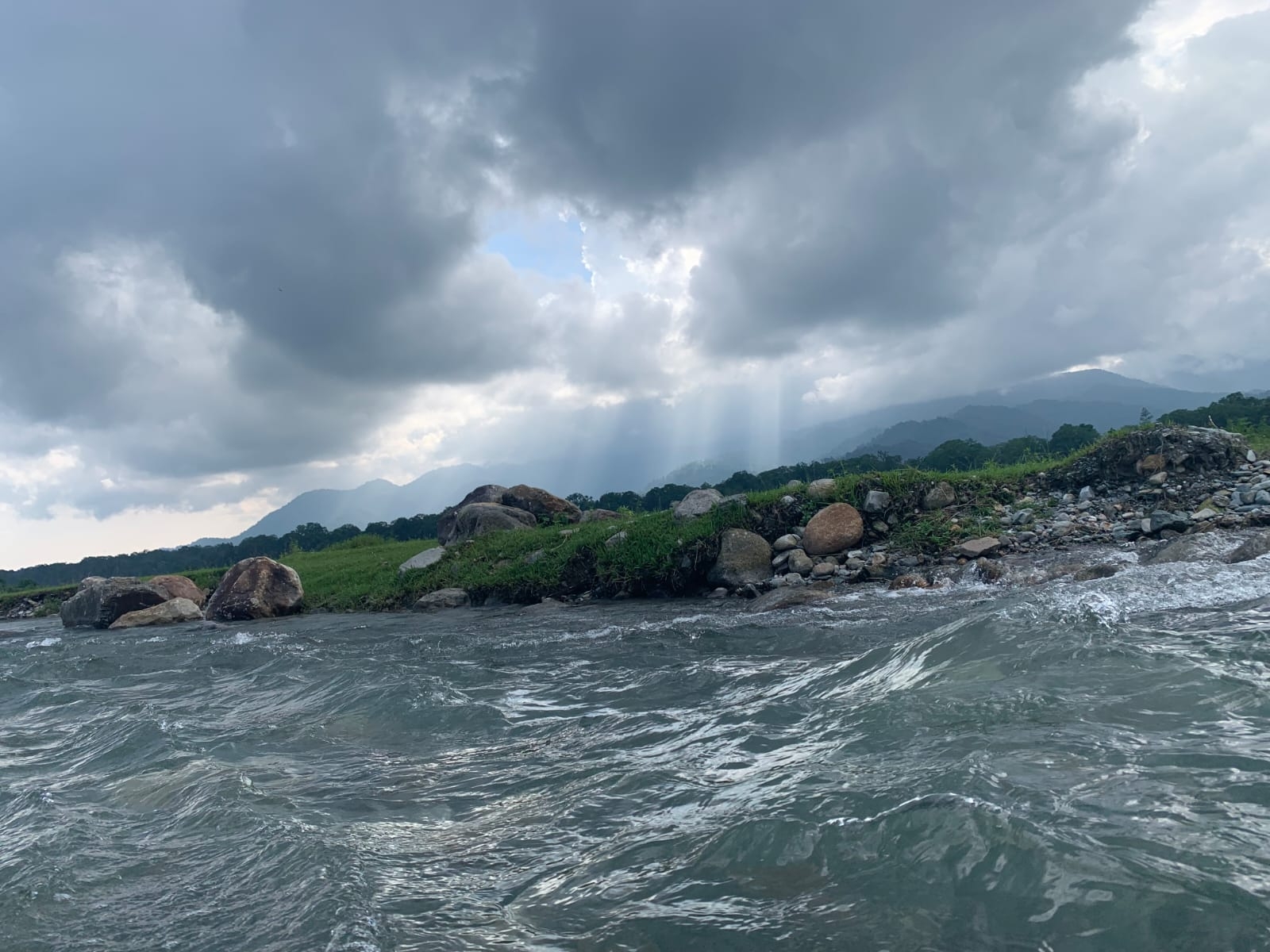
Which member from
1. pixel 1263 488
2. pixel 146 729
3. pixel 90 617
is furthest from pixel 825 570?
pixel 90 617

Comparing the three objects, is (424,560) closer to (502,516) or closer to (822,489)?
(502,516)

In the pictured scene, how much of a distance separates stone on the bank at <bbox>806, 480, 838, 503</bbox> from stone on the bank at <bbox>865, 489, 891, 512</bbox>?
76 centimetres

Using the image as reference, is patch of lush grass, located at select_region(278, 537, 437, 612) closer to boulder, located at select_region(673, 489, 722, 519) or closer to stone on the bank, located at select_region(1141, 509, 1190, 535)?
boulder, located at select_region(673, 489, 722, 519)

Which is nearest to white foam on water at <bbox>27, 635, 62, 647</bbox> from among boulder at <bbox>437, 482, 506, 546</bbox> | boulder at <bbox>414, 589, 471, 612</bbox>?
boulder at <bbox>414, 589, 471, 612</bbox>

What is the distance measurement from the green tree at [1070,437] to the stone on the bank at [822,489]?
709 cm

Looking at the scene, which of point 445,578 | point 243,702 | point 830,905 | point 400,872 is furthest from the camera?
point 445,578

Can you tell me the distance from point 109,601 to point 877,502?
61.2 ft

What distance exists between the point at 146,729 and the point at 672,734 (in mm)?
5207

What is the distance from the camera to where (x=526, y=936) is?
10.5 feet

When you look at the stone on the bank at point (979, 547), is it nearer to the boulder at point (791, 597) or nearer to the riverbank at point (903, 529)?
the riverbank at point (903, 529)

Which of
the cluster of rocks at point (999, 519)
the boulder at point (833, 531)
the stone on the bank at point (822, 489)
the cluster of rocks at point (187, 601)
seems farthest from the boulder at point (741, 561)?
the cluster of rocks at point (187, 601)

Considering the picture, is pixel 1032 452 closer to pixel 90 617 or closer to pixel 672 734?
pixel 672 734

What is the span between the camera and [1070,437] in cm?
1981

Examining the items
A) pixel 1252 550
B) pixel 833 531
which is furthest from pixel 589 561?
pixel 1252 550
